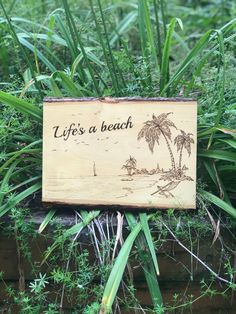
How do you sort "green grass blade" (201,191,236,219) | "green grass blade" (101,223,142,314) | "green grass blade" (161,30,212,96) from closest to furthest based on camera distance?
"green grass blade" (101,223,142,314) < "green grass blade" (201,191,236,219) < "green grass blade" (161,30,212,96)

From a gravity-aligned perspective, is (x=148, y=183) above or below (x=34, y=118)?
below

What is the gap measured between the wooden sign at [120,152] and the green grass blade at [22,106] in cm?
6

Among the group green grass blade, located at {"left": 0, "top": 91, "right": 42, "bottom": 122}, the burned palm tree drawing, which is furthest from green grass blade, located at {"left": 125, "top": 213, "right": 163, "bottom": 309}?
green grass blade, located at {"left": 0, "top": 91, "right": 42, "bottom": 122}

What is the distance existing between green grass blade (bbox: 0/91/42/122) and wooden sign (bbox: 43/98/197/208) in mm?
60

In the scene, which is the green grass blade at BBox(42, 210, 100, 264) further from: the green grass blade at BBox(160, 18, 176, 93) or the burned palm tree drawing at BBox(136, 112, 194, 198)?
the green grass blade at BBox(160, 18, 176, 93)

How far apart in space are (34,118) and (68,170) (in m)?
0.16

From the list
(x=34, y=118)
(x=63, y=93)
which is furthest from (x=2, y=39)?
(x=34, y=118)

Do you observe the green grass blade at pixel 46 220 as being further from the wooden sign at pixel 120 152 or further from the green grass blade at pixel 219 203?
the green grass blade at pixel 219 203

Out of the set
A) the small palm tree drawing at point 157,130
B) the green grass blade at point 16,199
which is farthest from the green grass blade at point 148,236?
the green grass blade at point 16,199

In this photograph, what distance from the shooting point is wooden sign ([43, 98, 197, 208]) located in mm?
1128

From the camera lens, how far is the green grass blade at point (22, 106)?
1150 millimetres

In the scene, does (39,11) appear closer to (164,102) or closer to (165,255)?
(164,102)

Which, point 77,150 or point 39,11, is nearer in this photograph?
point 77,150

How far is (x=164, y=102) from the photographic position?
Answer: 1136 millimetres
